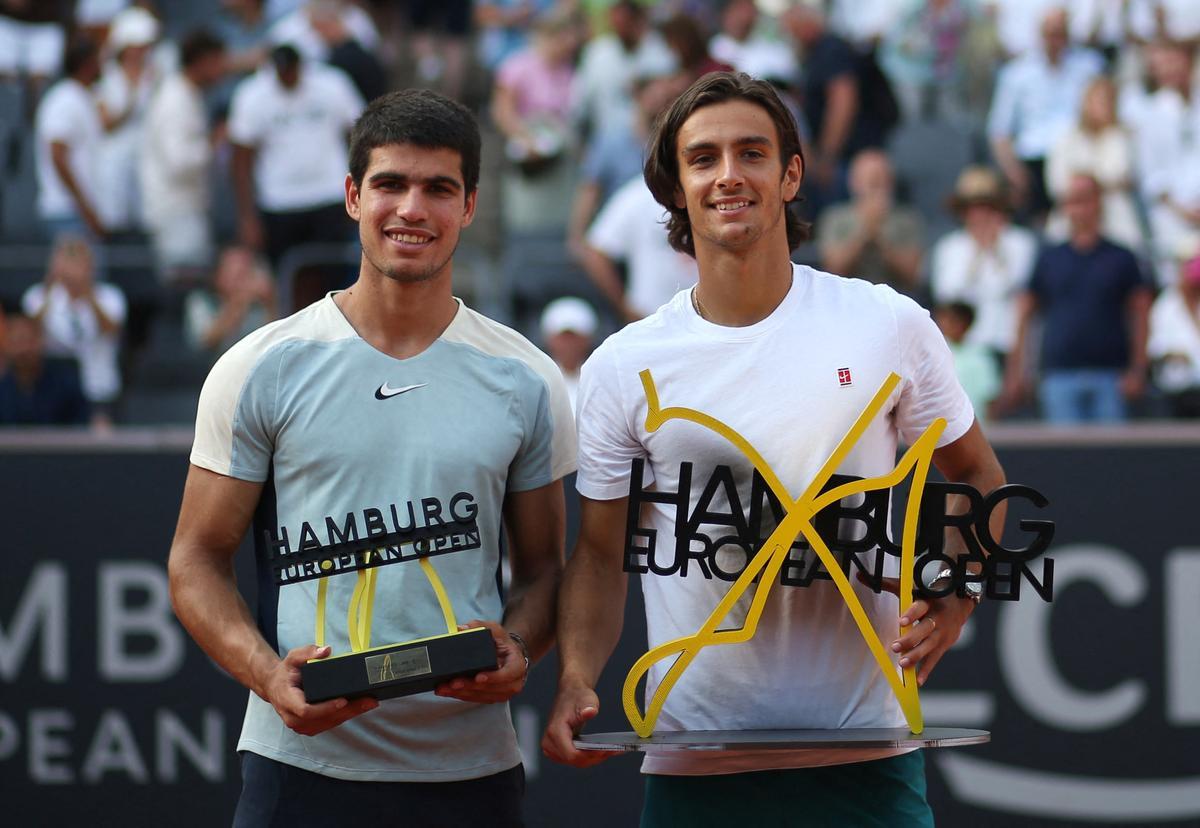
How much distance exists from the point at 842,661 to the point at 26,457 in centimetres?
365

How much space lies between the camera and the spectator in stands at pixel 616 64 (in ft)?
35.3

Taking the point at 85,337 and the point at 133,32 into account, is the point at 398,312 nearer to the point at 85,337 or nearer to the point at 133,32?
the point at 85,337

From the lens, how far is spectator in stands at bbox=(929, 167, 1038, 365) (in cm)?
912

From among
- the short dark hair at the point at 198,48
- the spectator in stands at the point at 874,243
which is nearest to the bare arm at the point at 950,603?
the spectator in stands at the point at 874,243

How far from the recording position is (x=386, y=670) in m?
3.21

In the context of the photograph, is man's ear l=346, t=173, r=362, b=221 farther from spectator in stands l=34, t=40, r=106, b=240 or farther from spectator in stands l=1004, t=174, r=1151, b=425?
spectator in stands l=34, t=40, r=106, b=240

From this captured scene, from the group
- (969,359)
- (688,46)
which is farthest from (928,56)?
(969,359)

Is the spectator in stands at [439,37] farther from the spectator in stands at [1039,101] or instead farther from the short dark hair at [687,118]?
the short dark hair at [687,118]

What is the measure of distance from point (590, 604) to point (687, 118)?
99cm

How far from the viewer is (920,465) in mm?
3336

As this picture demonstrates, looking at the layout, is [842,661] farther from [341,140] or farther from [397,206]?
[341,140]

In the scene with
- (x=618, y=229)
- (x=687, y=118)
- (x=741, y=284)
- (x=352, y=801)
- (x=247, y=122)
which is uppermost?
(x=247, y=122)

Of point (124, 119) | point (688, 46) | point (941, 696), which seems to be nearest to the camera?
point (941, 696)

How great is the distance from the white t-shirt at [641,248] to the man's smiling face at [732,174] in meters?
4.74
